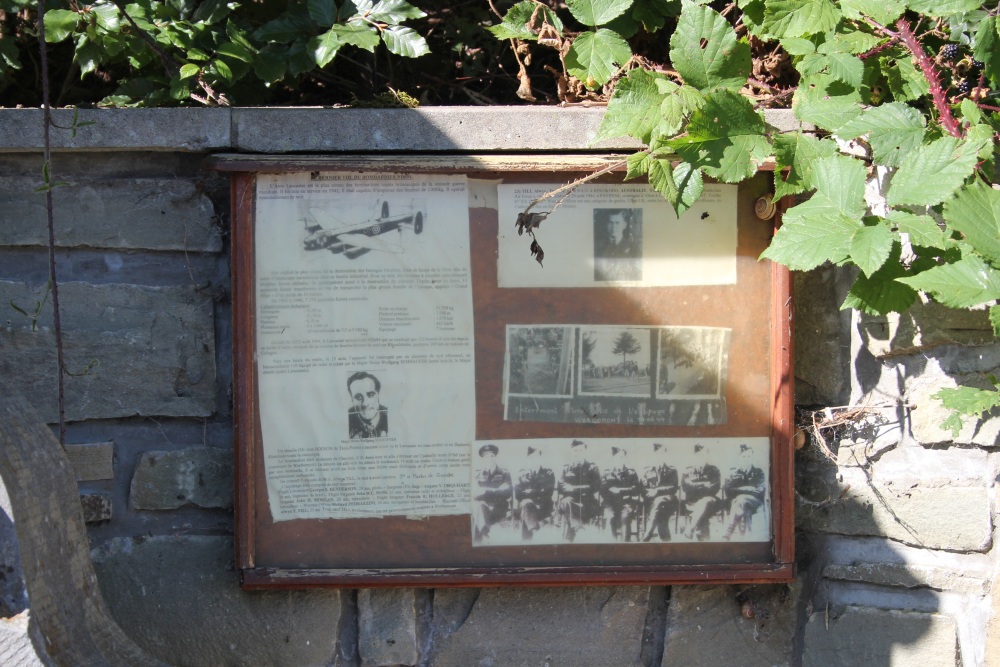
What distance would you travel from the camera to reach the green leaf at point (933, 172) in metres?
1.81

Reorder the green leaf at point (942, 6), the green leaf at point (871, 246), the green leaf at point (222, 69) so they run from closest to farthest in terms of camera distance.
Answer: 1. the green leaf at point (871, 246)
2. the green leaf at point (942, 6)
3. the green leaf at point (222, 69)

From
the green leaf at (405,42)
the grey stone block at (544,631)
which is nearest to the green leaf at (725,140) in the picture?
the green leaf at (405,42)

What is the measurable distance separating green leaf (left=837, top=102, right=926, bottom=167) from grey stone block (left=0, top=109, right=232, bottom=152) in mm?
1405

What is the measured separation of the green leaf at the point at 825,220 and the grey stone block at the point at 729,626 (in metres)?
0.86

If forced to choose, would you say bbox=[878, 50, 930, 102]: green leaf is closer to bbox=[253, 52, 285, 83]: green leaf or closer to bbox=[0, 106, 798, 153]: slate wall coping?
bbox=[0, 106, 798, 153]: slate wall coping

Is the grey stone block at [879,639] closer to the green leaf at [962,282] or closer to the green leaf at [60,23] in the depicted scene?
the green leaf at [962,282]

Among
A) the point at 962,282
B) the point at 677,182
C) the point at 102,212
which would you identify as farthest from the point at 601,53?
the point at 102,212

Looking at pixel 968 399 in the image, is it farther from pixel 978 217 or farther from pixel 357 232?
pixel 357 232

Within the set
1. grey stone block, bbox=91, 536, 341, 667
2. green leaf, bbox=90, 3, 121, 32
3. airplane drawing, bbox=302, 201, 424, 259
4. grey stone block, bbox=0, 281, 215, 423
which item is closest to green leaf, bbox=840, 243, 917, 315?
airplane drawing, bbox=302, 201, 424, 259

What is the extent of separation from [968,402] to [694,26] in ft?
3.27

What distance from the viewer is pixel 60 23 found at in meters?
2.33

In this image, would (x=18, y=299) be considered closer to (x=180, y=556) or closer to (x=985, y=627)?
(x=180, y=556)

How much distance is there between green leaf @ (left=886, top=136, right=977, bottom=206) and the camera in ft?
5.92

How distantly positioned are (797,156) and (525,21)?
819 millimetres
